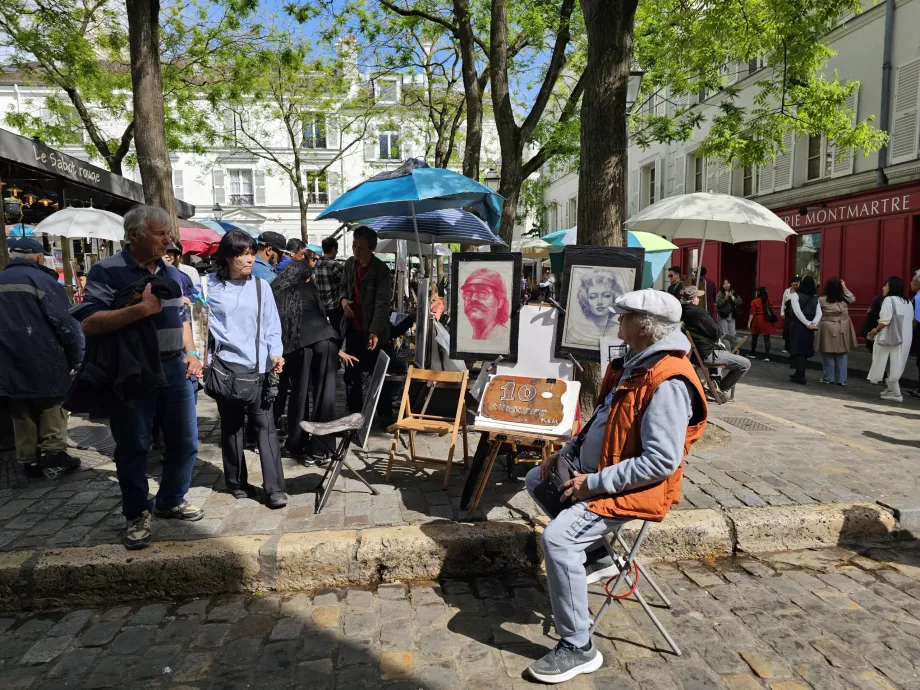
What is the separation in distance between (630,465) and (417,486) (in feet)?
7.83

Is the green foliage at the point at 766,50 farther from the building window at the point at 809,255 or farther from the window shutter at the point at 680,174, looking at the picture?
the window shutter at the point at 680,174

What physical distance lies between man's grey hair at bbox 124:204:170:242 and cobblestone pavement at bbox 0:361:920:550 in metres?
1.80

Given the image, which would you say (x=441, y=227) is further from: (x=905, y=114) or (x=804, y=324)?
(x=905, y=114)

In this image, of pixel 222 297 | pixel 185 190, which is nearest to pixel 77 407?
pixel 222 297

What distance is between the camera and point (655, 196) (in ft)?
87.0

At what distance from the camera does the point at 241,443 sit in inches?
174

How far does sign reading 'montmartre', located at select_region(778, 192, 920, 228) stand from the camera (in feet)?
45.6

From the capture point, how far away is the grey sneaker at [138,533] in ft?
11.6

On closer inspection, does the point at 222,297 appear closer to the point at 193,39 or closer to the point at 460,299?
the point at 460,299

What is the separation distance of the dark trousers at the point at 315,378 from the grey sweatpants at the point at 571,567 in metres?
2.88

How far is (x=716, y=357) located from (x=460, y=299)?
3.90 metres

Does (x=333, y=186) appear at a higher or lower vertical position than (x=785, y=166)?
higher

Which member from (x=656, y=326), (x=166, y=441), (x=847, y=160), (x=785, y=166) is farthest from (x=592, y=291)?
(x=785, y=166)

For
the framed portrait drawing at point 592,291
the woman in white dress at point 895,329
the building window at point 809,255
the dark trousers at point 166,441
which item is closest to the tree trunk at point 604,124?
the framed portrait drawing at point 592,291
